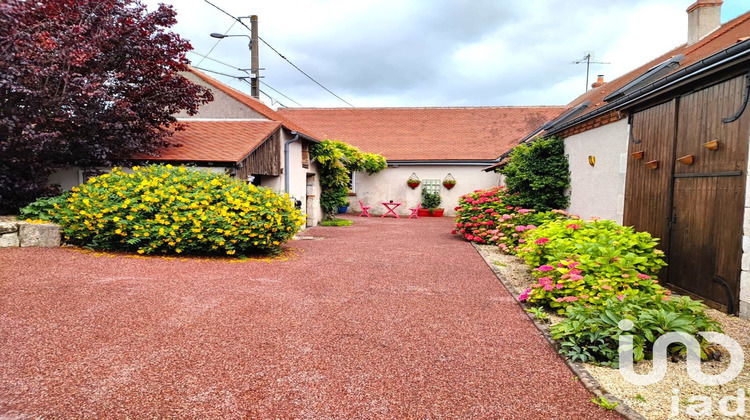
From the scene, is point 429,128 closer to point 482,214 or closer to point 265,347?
point 482,214

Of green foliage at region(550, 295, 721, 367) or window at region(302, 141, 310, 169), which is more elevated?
window at region(302, 141, 310, 169)

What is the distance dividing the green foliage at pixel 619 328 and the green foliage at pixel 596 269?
16.3 inches

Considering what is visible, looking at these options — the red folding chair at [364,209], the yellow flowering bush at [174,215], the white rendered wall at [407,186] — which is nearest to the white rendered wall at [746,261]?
the yellow flowering bush at [174,215]

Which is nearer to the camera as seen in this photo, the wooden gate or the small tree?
the wooden gate

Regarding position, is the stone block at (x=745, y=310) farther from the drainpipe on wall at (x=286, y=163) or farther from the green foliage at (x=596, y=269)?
the drainpipe on wall at (x=286, y=163)

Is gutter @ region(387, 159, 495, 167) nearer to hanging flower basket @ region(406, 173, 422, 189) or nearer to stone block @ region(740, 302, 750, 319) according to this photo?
hanging flower basket @ region(406, 173, 422, 189)

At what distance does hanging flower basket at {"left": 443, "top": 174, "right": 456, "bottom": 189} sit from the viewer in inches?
740

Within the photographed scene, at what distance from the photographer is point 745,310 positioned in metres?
4.28

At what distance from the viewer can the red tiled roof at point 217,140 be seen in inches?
384

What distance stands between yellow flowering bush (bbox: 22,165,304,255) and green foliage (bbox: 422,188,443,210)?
11.7 m

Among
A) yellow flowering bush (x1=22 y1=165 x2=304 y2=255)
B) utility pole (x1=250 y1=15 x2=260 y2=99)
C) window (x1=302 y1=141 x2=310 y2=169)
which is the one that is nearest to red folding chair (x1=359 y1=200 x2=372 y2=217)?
window (x1=302 y1=141 x2=310 y2=169)

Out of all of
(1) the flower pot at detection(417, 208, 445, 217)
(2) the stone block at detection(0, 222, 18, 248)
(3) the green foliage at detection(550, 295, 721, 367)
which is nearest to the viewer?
(3) the green foliage at detection(550, 295, 721, 367)

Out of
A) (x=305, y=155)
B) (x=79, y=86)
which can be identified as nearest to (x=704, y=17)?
(x=305, y=155)

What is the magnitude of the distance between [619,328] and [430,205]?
1563cm
